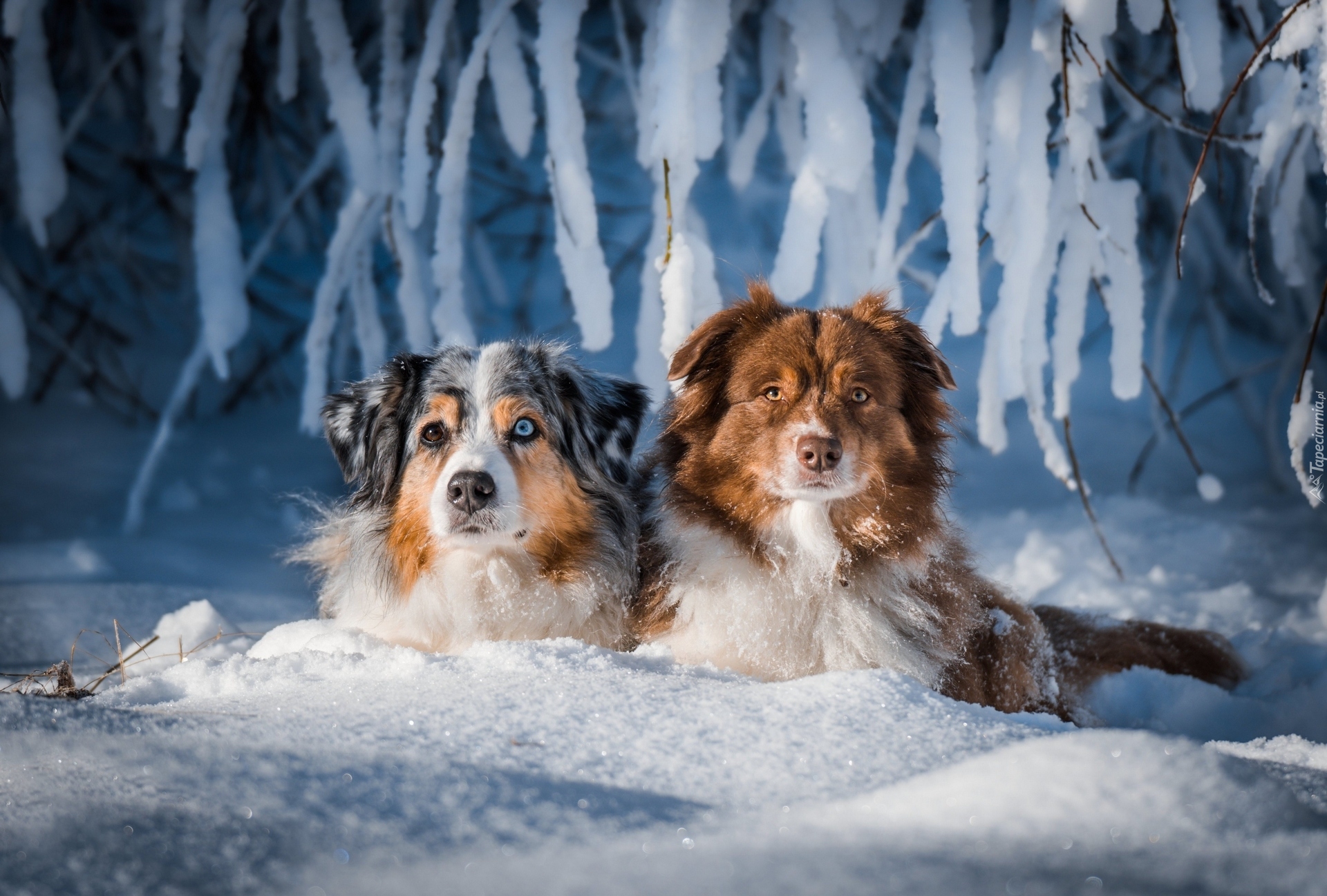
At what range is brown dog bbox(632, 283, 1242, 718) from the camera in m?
2.49

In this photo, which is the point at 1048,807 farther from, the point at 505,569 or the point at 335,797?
the point at 505,569

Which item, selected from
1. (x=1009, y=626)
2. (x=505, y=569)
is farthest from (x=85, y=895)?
(x=1009, y=626)

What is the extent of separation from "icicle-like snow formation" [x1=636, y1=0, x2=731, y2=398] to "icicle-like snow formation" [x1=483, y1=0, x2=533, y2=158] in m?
0.45

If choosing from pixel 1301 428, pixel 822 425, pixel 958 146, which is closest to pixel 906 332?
pixel 822 425

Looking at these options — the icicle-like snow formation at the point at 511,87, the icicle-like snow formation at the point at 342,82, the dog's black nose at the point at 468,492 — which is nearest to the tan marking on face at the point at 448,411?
the dog's black nose at the point at 468,492

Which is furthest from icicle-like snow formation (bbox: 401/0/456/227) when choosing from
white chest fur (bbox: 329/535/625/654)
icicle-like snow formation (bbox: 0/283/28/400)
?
icicle-like snow formation (bbox: 0/283/28/400)

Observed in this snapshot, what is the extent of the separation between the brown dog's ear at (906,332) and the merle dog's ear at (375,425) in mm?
1436

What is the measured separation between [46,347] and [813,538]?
18.7 ft

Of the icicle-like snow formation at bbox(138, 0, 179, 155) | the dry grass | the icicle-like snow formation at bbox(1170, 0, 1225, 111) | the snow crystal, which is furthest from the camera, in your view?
the snow crystal

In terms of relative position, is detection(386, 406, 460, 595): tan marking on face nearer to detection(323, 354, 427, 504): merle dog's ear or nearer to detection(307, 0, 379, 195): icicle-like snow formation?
detection(323, 354, 427, 504): merle dog's ear

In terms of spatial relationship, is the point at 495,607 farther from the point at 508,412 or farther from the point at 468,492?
the point at 508,412

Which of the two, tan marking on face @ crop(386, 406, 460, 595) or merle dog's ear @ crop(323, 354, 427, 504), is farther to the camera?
merle dog's ear @ crop(323, 354, 427, 504)

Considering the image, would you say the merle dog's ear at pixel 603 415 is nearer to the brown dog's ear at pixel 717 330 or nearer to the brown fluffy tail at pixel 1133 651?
the brown dog's ear at pixel 717 330

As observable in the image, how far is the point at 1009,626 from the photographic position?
2818 mm
